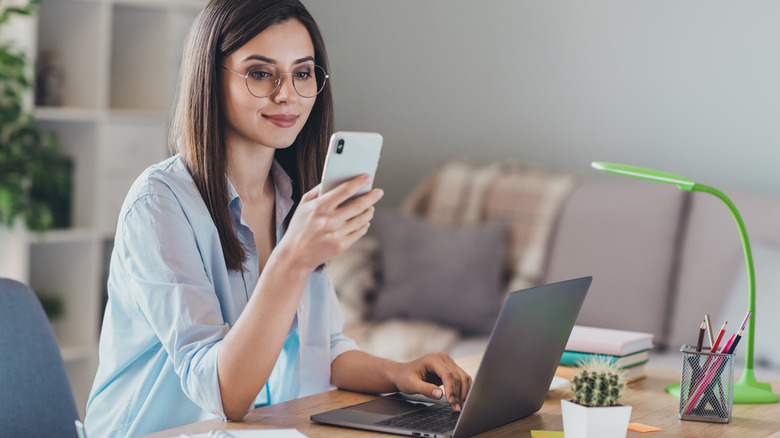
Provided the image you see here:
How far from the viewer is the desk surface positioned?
1097mm

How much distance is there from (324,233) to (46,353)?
0.50 m

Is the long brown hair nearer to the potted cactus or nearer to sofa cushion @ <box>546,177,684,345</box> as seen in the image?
the potted cactus

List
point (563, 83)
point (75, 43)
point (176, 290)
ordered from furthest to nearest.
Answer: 1. point (563, 83)
2. point (75, 43)
3. point (176, 290)

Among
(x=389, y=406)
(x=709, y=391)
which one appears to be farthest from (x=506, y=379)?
(x=709, y=391)

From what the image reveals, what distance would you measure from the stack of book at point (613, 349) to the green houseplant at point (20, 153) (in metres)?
1.85

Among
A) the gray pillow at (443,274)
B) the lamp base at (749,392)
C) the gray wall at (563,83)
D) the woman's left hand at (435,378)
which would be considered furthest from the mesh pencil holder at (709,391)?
the gray wall at (563,83)

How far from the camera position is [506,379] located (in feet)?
3.56

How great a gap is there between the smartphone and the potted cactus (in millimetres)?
350

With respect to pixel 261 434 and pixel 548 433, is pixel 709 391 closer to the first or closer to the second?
pixel 548 433

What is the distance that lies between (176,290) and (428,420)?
1.19 ft

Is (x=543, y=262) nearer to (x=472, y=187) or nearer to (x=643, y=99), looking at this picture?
(x=472, y=187)

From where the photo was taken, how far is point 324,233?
3.49 feet

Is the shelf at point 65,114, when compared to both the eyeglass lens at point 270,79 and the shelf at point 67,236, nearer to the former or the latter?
the shelf at point 67,236

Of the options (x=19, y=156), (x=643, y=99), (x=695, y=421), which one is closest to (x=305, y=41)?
(x=695, y=421)
